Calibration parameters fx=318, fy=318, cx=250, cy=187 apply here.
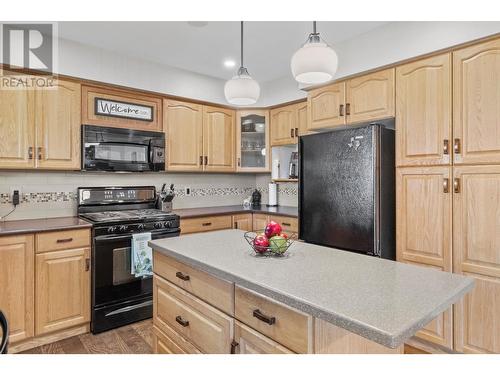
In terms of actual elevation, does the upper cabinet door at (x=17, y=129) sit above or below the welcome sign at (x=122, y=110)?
below

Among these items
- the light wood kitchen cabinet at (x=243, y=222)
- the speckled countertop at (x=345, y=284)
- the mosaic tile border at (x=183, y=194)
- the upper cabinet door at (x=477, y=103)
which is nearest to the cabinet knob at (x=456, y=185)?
the upper cabinet door at (x=477, y=103)

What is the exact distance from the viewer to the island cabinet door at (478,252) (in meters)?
1.93

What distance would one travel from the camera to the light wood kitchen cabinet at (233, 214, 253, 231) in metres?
3.59

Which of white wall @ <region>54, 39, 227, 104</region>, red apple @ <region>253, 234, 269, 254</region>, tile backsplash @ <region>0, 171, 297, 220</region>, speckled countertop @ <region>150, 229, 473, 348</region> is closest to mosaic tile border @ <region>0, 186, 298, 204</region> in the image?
tile backsplash @ <region>0, 171, 297, 220</region>

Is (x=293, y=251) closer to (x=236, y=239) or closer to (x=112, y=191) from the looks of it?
(x=236, y=239)

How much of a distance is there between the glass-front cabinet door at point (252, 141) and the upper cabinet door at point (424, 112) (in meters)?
1.83

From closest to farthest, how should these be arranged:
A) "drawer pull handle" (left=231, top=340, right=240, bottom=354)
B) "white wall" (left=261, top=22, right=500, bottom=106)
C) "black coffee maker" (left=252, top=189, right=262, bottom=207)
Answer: "drawer pull handle" (left=231, top=340, right=240, bottom=354)
"white wall" (left=261, top=22, right=500, bottom=106)
"black coffee maker" (left=252, top=189, right=262, bottom=207)

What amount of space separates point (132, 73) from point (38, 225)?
63.7 inches

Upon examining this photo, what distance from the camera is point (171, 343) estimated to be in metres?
1.69

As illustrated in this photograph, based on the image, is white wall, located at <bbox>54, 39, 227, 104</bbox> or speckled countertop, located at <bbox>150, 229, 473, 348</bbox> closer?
speckled countertop, located at <bbox>150, 229, 473, 348</bbox>

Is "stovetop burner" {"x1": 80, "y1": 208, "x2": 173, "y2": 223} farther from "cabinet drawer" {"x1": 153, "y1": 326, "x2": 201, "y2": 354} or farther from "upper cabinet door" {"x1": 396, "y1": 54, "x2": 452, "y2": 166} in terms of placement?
"upper cabinet door" {"x1": 396, "y1": 54, "x2": 452, "y2": 166}

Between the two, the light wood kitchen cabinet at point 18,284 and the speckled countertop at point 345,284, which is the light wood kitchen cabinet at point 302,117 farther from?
the light wood kitchen cabinet at point 18,284

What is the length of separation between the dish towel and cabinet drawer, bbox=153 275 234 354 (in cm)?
97

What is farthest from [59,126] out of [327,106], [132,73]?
[327,106]
